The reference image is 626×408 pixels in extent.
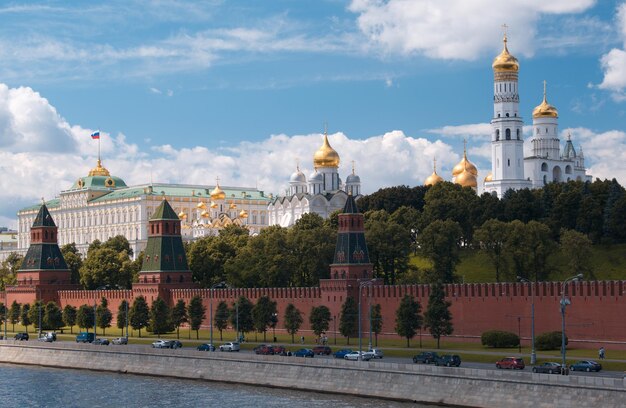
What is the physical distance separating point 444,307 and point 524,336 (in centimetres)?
474

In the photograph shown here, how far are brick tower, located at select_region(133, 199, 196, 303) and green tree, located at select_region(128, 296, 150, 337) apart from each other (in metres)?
6.45

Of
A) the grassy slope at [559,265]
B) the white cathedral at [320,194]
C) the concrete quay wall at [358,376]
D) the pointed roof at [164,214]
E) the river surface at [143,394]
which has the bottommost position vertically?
the river surface at [143,394]

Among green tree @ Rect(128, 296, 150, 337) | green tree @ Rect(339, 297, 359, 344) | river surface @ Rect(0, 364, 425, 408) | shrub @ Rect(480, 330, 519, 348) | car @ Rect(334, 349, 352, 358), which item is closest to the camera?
river surface @ Rect(0, 364, 425, 408)

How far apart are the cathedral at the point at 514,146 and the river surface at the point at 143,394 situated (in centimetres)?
6843

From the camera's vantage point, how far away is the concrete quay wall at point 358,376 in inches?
1901

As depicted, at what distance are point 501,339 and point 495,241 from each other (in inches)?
1122

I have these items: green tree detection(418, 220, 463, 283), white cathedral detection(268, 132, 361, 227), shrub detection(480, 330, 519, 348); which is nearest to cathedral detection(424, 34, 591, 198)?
white cathedral detection(268, 132, 361, 227)

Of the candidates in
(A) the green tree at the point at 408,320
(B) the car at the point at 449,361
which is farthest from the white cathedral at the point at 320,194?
(B) the car at the point at 449,361

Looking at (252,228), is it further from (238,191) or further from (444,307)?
(444,307)

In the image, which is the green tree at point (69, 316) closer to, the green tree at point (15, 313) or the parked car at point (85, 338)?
the green tree at point (15, 313)

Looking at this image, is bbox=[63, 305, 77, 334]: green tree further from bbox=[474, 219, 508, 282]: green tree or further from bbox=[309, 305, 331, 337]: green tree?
bbox=[474, 219, 508, 282]: green tree

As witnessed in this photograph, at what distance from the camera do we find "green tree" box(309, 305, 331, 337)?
252ft

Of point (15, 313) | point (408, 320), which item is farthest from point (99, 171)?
point (408, 320)

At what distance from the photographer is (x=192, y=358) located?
2660 inches
